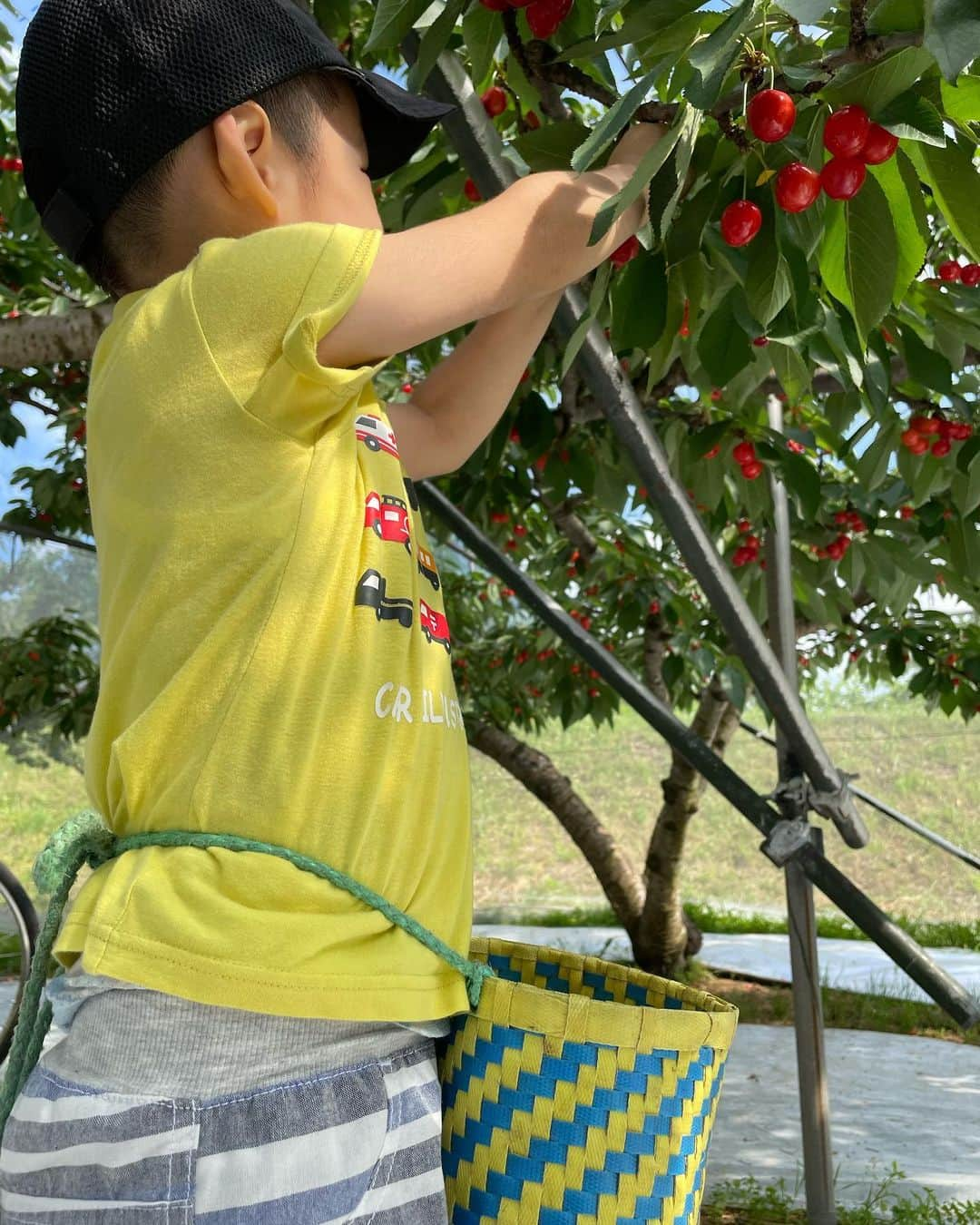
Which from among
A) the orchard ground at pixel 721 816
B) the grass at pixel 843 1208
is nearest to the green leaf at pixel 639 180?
the grass at pixel 843 1208

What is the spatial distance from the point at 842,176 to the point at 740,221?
8cm

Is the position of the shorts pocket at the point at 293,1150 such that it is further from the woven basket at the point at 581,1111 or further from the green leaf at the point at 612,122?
the green leaf at the point at 612,122

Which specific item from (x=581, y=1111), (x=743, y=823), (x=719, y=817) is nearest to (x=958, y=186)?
(x=581, y=1111)

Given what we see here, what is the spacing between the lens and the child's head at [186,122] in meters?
0.76

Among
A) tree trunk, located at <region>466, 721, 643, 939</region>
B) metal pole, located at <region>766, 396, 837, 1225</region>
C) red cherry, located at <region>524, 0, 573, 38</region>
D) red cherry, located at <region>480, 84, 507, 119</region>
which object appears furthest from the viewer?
tree trunk, located at <region>466, 721, 643, 939</region>

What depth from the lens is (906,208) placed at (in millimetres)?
831

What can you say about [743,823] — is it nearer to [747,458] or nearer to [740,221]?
[747,458]

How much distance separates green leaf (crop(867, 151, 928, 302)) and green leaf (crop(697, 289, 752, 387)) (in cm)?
23

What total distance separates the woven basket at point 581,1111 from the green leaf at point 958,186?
0.52 metres

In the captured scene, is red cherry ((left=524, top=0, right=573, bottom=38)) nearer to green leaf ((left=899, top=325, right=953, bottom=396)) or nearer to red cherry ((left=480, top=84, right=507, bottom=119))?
red cherry ((left=480, top=84, right=507, bottom=119))

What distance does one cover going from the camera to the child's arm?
3.19 feet

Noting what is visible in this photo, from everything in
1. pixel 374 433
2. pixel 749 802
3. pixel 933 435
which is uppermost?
pixel 933 435

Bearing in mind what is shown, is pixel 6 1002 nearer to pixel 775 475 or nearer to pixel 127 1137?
pixel 775 475

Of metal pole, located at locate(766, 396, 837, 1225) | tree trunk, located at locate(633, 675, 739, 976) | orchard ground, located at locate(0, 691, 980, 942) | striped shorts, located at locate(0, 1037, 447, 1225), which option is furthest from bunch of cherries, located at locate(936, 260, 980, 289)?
orchard ground, located at locate(0, 691, 980, 942)
